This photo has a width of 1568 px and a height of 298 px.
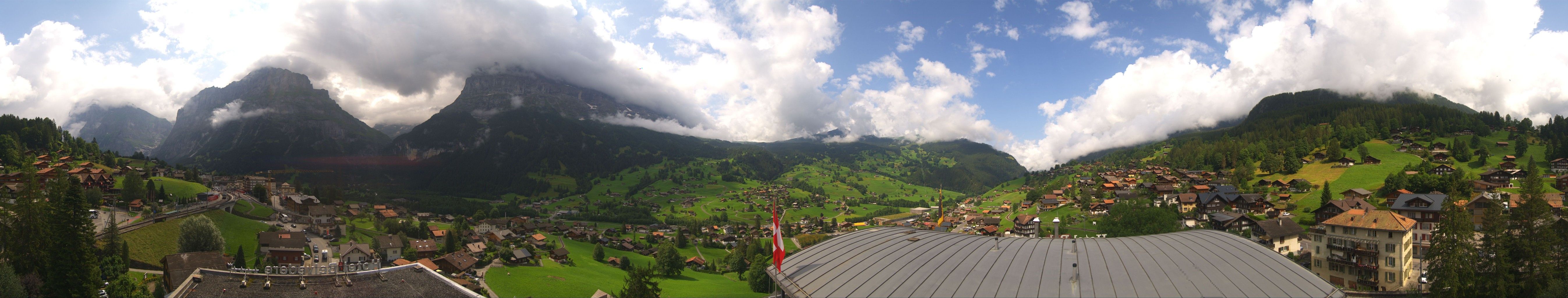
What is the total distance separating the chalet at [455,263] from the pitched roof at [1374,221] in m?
76.1

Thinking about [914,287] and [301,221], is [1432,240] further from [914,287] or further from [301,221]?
[301,221]

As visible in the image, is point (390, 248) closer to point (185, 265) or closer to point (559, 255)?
point (559, 255)

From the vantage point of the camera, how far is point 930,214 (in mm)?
143875

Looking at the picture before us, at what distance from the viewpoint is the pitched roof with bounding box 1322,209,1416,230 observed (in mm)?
36312

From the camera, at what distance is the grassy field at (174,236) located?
151ft

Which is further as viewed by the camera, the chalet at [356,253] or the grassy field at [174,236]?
the chalet at [356,253]

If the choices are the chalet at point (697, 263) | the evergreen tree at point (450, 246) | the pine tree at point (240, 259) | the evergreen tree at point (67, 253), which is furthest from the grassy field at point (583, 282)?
the evergreen tree at point (67, 253)

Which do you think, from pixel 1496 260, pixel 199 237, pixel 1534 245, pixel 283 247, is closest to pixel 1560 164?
pixel 1534 245

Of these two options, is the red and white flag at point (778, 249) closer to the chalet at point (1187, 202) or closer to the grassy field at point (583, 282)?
the grassy field at point (583, 282)

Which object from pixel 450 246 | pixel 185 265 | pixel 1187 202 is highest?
pixel 1187 202

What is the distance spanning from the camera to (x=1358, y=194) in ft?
198

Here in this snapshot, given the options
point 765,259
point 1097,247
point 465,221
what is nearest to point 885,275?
point 1097,247

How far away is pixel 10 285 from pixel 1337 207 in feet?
313

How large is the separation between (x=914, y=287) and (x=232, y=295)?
3403 cm
